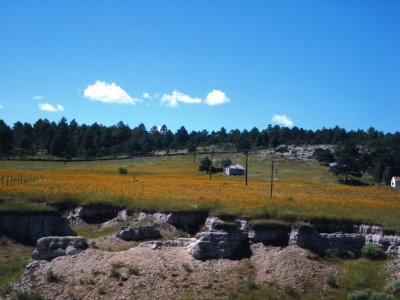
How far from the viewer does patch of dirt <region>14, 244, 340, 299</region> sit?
3784 cm

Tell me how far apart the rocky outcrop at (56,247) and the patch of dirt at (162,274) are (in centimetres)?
62

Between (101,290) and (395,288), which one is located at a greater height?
(395,288)

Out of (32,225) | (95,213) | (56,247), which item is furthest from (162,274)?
(95,213)

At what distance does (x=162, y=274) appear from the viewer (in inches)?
1567

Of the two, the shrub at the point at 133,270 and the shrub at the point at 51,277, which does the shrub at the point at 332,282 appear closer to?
the shrub at the point at 133,270

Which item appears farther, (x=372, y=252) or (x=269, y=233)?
(x=269, y=233)

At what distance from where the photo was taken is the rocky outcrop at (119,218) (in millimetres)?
51906

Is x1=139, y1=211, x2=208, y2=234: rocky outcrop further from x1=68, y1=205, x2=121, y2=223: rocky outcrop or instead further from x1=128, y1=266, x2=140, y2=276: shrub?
x1=128, y1=266, x2=140, y2=276: shrub

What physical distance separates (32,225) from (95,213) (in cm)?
787

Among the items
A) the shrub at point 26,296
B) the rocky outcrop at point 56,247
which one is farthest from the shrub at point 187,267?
the shrub at point 26,296

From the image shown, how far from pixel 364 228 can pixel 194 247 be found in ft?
54.4

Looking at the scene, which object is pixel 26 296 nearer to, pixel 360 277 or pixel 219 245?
pixel 219 245

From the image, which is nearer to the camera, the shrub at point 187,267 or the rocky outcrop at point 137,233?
the shrub at point 187,267

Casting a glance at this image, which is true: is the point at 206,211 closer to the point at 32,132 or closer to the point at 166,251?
the point at 166,251
